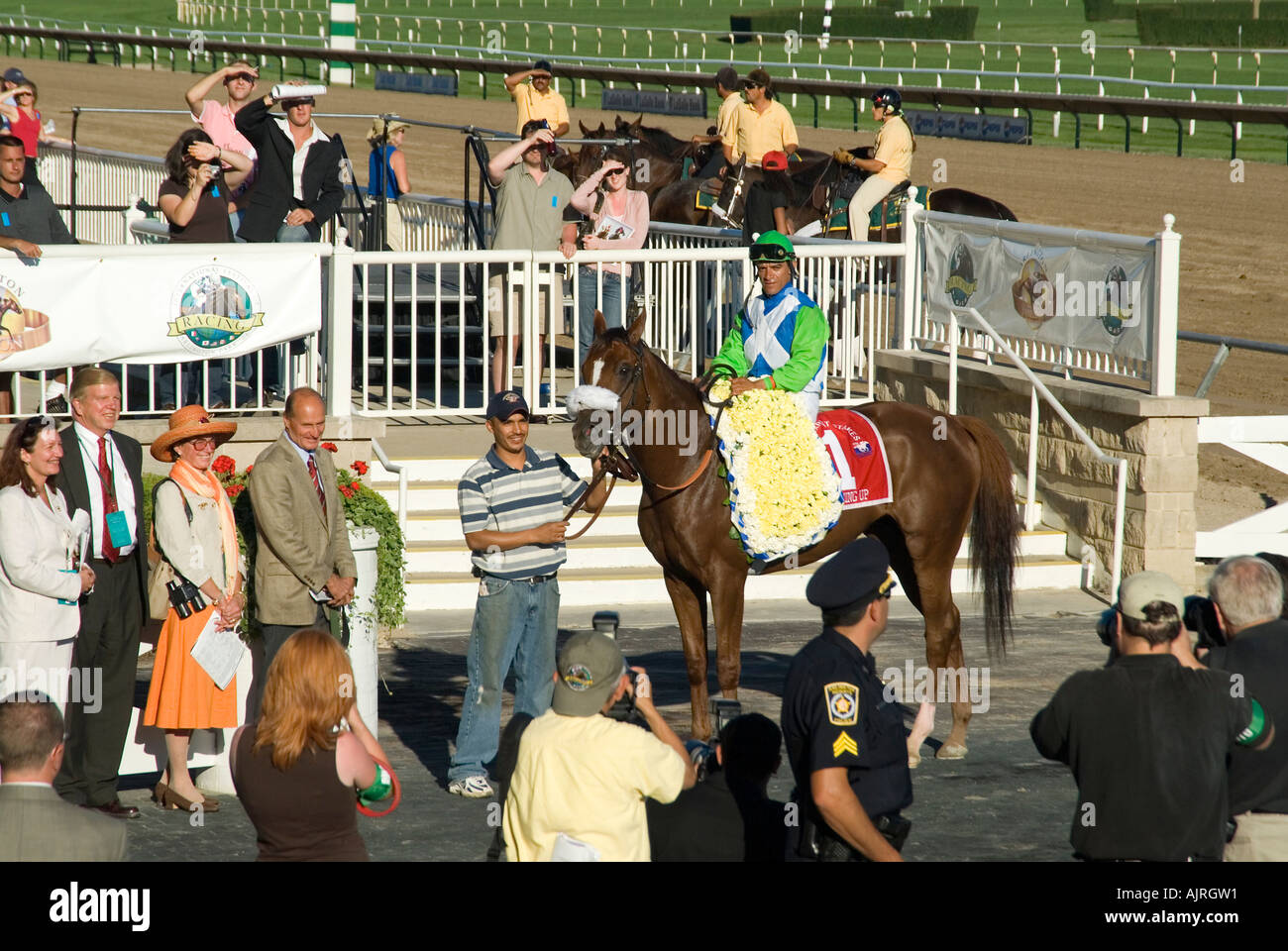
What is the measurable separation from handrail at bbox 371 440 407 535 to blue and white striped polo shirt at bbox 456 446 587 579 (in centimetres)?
286

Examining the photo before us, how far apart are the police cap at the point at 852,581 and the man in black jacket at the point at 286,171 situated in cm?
806

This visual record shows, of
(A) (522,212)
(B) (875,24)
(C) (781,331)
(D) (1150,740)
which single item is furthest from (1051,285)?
(B) (875,24)

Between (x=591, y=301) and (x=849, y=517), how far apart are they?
509 cm

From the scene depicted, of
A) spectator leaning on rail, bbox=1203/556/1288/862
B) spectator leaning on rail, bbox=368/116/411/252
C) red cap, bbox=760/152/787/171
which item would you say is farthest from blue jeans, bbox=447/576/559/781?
red cap, bbox=760/152/787/171

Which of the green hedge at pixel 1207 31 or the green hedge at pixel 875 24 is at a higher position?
the green hedge at pixel 875 24

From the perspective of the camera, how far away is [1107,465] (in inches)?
477

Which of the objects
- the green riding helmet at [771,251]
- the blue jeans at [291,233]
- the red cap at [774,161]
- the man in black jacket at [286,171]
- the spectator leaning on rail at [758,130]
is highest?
the spectator leaning on rail at [758,130]

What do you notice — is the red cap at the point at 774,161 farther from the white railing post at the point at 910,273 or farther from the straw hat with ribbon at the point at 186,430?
the straw hat with ribbon at the point at 186,430

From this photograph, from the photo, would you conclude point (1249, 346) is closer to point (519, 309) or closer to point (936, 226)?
point (936, 226)

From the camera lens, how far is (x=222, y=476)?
27.6 ft

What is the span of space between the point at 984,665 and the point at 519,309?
5.22 meters

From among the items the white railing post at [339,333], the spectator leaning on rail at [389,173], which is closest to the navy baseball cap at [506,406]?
the white railing post at [339,333]

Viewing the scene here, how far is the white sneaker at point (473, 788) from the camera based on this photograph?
25.6 feet

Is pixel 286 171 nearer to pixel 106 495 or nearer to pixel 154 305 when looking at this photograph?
pixel 154 305
